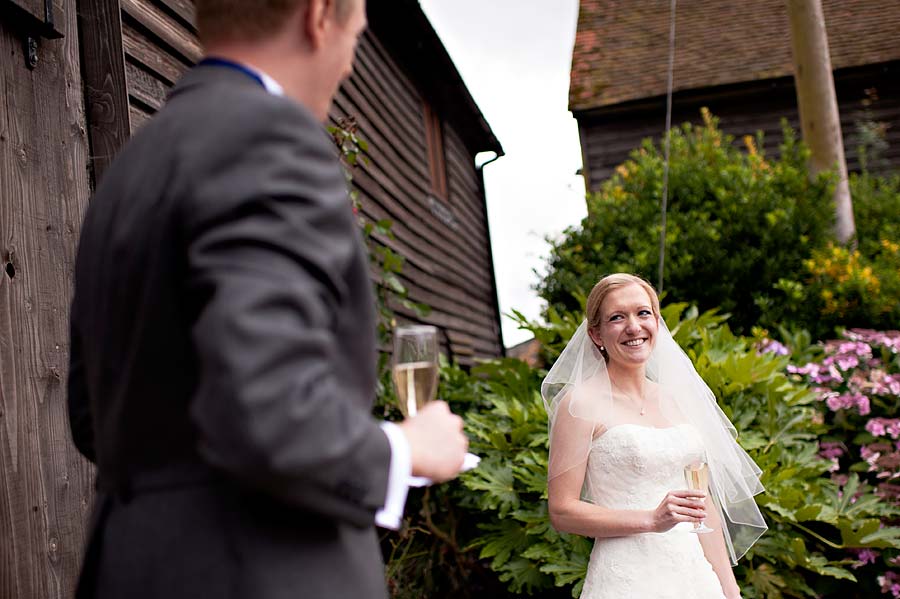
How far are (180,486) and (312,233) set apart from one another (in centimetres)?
38

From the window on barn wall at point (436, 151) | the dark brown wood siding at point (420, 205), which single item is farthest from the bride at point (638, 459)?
the window on barn wall at point (436, 151)

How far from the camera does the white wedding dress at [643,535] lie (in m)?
3.22

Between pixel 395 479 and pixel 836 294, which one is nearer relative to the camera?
pixel 395 479

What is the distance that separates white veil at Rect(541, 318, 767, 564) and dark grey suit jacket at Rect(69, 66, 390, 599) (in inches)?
84.9

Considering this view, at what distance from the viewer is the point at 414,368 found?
1.38m

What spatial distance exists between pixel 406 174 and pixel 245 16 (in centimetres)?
875

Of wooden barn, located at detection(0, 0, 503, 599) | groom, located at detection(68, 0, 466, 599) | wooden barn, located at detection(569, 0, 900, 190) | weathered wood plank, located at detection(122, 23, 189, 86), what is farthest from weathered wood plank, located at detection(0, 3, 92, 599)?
wooden barn, located at detection(569, 0, 900, 190)

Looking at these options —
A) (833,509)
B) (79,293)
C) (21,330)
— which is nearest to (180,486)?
(79,293)

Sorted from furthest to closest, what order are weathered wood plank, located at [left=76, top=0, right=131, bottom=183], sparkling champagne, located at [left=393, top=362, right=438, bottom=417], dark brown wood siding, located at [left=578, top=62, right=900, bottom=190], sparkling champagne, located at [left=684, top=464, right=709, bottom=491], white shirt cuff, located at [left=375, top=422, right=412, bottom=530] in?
dark brown wood siding, located at [left=578, top=62, right=900, bottom=190] < weathered wood plank, located at [left=76, top=0, right=131, bottom=183] < sparkling champagne, located at [left=684, top=464, right=709, bottom=491] < sparkling champagne, located at [left=393, top=362, right=438, bottom=417] < white shirt cuff, located at [left=375, top=422, right=412, bottom=530]

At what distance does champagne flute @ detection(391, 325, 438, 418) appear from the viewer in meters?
1.38

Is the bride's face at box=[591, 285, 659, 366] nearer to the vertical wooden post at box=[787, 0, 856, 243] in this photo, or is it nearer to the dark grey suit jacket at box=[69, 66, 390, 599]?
the dark grey suit jacket at box=[69, 66, 390, 599]

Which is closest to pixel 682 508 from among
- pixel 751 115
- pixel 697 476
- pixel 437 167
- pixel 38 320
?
pixel 697 476

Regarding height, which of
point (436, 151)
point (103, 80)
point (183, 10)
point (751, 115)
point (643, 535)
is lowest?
point (643, 535)

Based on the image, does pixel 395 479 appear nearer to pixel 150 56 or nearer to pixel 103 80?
pixel 103 80
